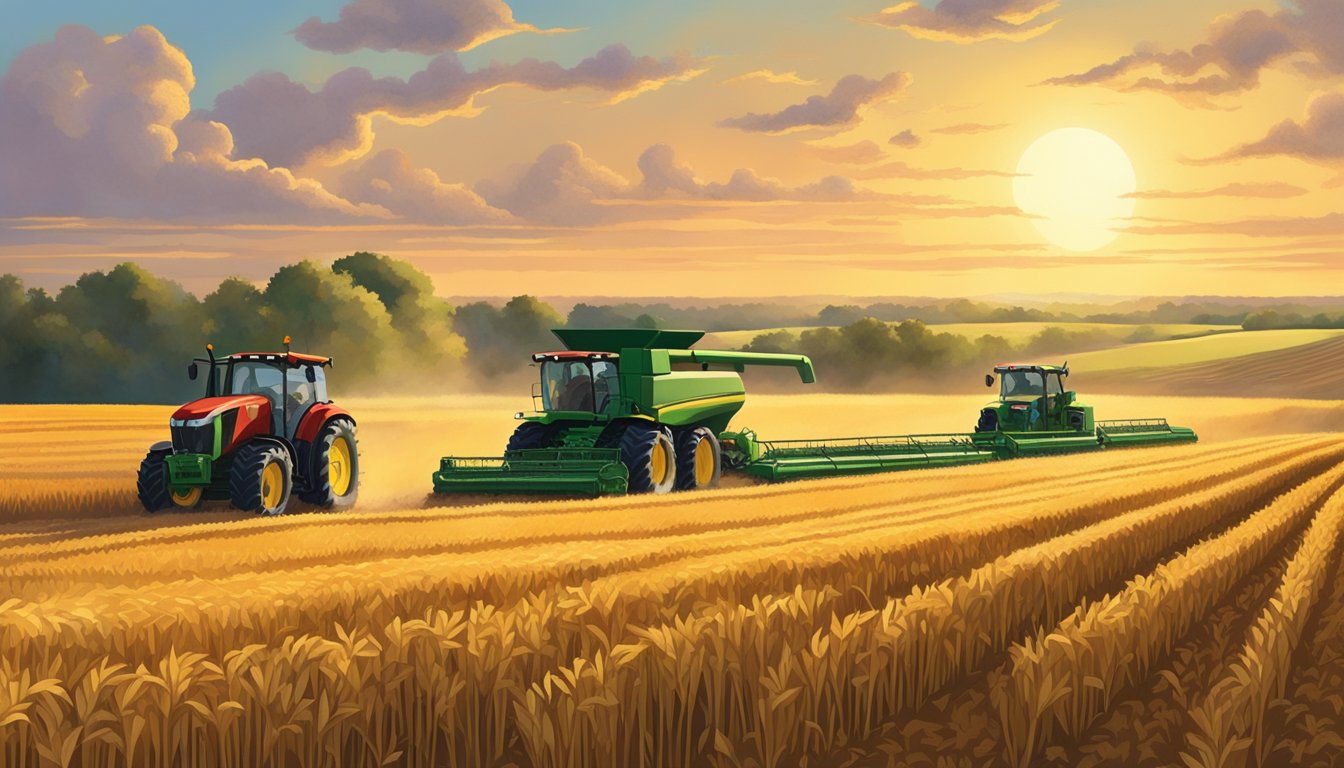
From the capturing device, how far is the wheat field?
6.11 m

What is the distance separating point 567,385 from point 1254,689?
48.2ft

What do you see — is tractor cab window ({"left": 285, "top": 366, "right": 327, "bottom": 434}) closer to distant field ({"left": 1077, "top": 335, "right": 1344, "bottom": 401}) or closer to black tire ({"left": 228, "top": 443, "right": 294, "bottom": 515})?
black tire ({"left": 228, "top": 443, "right": 294, "bottom": 515})

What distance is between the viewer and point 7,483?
22.3 metres

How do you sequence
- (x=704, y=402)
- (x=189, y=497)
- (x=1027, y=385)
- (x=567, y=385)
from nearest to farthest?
(x=189, y=497), (x=567, y=385), (x=704, y=402), (x=1027, y=385)

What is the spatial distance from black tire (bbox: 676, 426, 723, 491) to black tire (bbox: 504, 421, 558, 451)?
2.06 meters

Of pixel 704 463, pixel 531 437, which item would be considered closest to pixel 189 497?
pixel 531 437

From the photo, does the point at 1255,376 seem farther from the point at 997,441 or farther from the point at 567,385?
the point at 567,385

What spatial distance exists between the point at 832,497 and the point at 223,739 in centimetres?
1425

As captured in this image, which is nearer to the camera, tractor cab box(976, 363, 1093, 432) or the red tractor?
the red tractor

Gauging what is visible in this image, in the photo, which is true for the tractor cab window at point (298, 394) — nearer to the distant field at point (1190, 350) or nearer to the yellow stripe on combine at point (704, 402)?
the yellow stripe on combine at point (704, 402)

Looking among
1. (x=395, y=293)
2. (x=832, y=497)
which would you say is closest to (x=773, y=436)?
(x=832, y=497)

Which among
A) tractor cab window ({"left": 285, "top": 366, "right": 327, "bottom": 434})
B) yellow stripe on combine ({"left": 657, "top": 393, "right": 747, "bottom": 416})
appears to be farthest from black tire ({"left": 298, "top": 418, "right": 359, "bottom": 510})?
yellow stripe on combine ({"left": 657, "top": 393, "right": 747, "bottom": 416})

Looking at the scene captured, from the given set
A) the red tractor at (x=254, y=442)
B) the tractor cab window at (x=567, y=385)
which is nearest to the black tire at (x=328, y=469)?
the red tractor at (x=254, y=442)

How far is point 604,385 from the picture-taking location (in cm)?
2053
